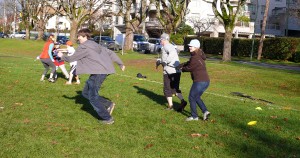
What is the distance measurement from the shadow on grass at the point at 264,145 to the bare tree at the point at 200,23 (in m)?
55.7

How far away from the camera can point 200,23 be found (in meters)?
64.5

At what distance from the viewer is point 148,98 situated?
11.5 meters

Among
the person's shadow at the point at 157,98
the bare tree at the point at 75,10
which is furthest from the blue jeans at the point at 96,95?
the bare tree at the point at 75,10

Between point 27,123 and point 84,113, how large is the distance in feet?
4.89

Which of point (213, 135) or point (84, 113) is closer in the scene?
point (213, 135)

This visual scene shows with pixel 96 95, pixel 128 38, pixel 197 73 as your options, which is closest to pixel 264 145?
pixel 197 73

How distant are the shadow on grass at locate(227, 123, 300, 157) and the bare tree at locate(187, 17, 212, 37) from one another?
183 feet

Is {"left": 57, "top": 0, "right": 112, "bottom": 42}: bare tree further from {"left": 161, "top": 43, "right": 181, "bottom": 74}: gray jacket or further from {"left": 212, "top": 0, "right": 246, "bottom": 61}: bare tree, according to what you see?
{"left": 161, "top": 43, "right": 181, "bottom": 74}: gray jacket

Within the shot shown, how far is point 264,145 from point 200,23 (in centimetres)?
5893

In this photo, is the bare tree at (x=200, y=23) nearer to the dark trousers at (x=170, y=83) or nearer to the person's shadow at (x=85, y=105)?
the person's shadow at (x=85, y=105)

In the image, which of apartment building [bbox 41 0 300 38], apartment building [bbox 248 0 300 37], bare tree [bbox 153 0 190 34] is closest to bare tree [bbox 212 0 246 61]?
bare tree [bbox 153 0 190 34]

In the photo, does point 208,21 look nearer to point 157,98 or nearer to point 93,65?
point 157,98

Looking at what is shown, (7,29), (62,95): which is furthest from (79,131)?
(7,29)

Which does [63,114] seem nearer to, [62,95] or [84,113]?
[84,113]
